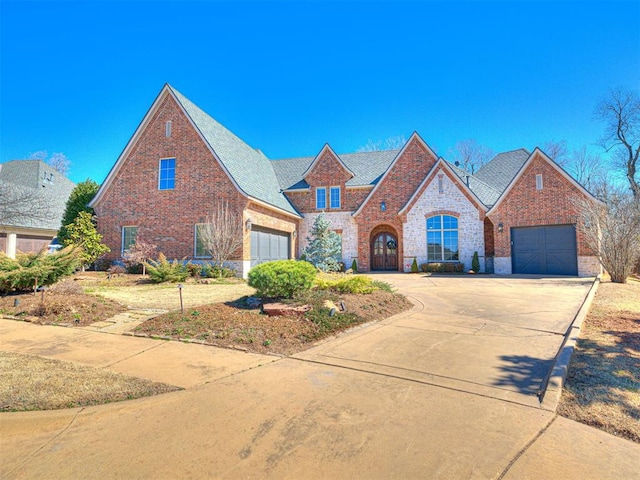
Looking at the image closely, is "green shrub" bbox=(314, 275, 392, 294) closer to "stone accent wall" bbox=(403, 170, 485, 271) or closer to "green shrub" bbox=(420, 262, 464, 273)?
"green shrub" bbox=(420, 262, 464, 273)

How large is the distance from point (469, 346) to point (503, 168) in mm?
23002

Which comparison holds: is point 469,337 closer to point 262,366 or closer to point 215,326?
point 262,366

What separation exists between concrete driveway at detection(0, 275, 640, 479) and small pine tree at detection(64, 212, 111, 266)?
14029 mm

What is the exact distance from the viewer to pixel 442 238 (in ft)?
67.8

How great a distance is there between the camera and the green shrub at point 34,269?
8.34 m

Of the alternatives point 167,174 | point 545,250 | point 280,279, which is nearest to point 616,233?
point 545,250

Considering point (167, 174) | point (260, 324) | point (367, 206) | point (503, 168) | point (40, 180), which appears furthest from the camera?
point (40, 180)

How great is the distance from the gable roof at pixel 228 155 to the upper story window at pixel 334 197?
8.63ft

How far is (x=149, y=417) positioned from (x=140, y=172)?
1841cm

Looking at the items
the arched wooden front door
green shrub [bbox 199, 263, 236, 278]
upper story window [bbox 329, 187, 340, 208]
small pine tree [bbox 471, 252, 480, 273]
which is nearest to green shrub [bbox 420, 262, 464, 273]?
small pine tree [bbox 471, 252, 480, 273]

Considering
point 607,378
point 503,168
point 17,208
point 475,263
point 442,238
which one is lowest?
point 607,378

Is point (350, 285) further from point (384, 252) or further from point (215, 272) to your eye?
point (384, 252)

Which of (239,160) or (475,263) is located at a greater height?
(239,160)

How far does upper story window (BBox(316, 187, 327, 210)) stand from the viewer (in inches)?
949
